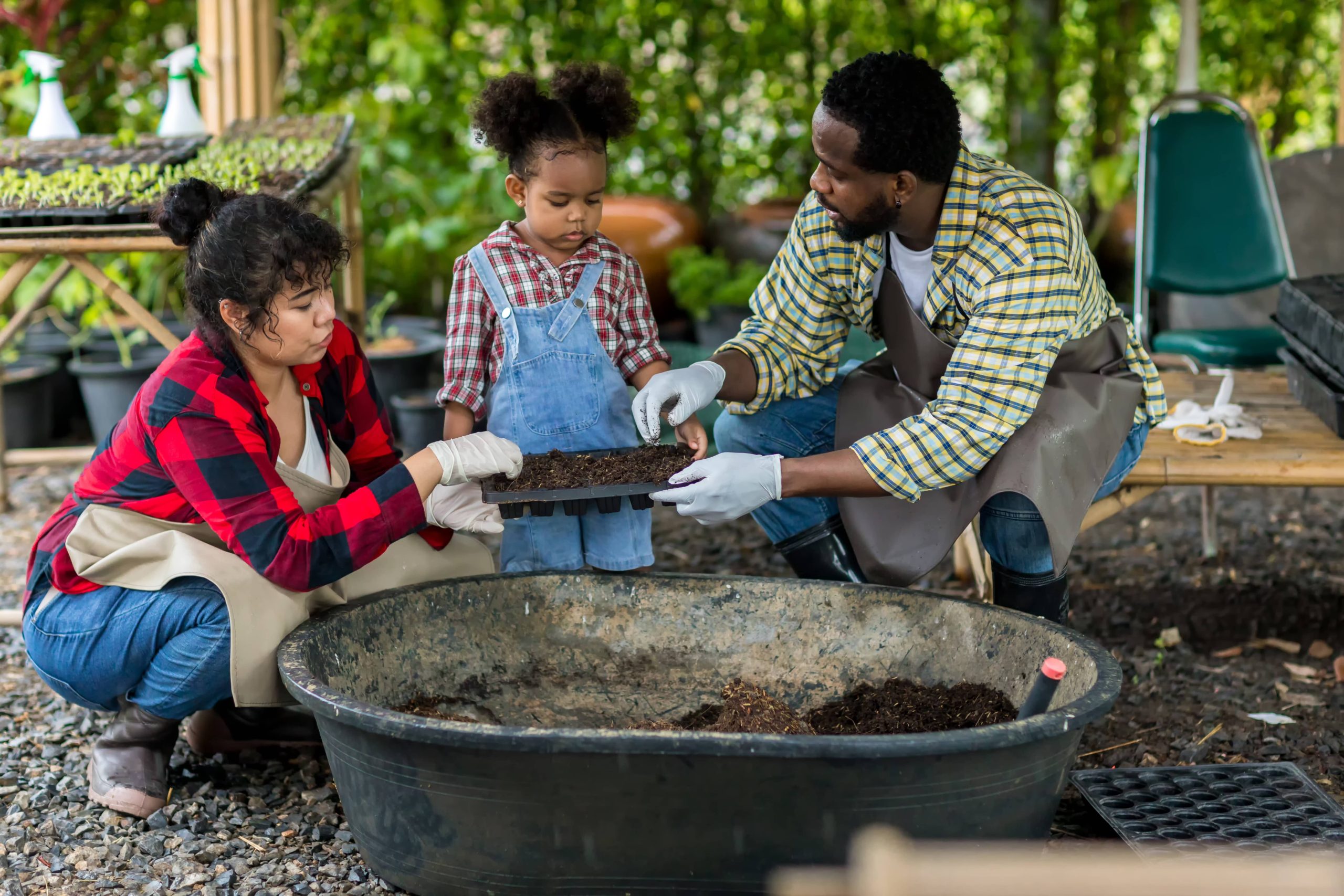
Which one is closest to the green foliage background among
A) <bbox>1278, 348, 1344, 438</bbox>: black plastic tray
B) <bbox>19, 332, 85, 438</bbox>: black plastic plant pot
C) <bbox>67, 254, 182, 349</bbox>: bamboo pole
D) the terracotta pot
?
the terracotta pot

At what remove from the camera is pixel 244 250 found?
1.91 m

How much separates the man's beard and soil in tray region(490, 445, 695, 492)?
0.50 metres

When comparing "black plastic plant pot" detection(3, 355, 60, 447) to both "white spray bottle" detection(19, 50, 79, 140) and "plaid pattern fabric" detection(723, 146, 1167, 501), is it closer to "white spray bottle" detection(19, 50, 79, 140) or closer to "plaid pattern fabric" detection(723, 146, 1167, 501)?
"white spray bottle" detection(19, 50, 79, 140)

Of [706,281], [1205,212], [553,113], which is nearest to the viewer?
[553,113]

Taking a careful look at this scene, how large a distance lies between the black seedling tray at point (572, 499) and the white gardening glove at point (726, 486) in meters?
0.04

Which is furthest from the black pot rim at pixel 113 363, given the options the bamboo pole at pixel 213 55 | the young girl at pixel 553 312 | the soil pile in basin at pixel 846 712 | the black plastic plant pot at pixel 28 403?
the soil pile in basin at pixel 846 712

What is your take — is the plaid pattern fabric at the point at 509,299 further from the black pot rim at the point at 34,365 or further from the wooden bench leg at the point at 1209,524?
the black pot rim at the point at 34,365

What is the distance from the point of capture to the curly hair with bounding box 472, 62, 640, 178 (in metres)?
2.25

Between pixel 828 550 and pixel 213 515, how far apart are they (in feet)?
3.74

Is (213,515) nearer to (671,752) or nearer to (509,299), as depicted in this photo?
(509,299)

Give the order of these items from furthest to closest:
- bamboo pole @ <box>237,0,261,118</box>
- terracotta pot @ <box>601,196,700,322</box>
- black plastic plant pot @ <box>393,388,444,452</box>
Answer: terracotta pot @ <box>601,196,700,322</box>
black plastic plant pot @ <box>393,388,444,452</box>
bamboo pole @ <box>237,0,261,118</box>

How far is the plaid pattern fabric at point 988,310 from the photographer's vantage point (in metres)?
2.10

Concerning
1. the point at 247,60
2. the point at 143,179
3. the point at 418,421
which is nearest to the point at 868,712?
the point at 143,179

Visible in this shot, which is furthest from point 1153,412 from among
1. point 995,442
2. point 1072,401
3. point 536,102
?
point 536,102
